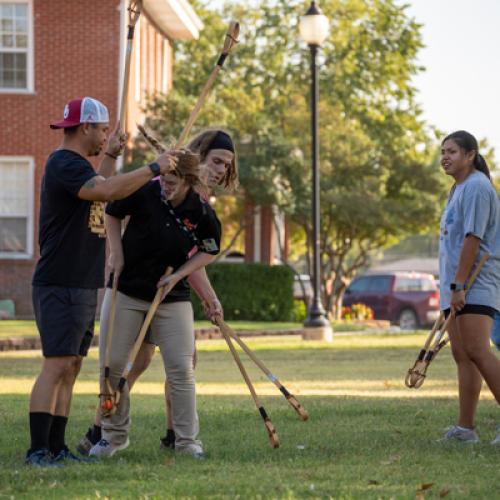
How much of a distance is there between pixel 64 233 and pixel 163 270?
63cm

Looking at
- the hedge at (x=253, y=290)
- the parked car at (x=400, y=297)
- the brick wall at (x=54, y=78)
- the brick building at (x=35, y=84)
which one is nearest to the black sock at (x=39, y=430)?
the brick wall at (x=54, y=78)

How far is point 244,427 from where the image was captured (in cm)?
945

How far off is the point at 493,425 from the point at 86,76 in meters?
19.3

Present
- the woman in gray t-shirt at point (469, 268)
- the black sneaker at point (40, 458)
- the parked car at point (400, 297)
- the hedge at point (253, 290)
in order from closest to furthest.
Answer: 1. the black sneaker at point (40, 458)
2. the woman in gray t-shirt at point (469, 268)
3. the hedge at point (253, 290)
4. the parked car at point (400, 297)

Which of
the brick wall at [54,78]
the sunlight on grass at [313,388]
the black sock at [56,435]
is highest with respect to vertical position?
the brick wall at [54,78]

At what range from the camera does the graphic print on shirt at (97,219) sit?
7.69m

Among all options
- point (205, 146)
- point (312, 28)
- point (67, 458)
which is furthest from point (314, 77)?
point (67, 458)

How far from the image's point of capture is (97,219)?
773cm

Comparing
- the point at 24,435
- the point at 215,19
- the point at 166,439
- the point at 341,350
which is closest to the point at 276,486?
the point at 166,439

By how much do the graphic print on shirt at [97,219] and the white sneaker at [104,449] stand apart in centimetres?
119

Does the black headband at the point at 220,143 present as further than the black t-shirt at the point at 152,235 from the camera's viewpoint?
Yes

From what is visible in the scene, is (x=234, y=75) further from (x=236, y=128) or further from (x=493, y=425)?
(x=493, y=425)

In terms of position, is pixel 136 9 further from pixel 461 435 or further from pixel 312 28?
pixel 312 28

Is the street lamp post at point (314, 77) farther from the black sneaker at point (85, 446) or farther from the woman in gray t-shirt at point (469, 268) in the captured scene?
the black sneaker at point (85, 446)
